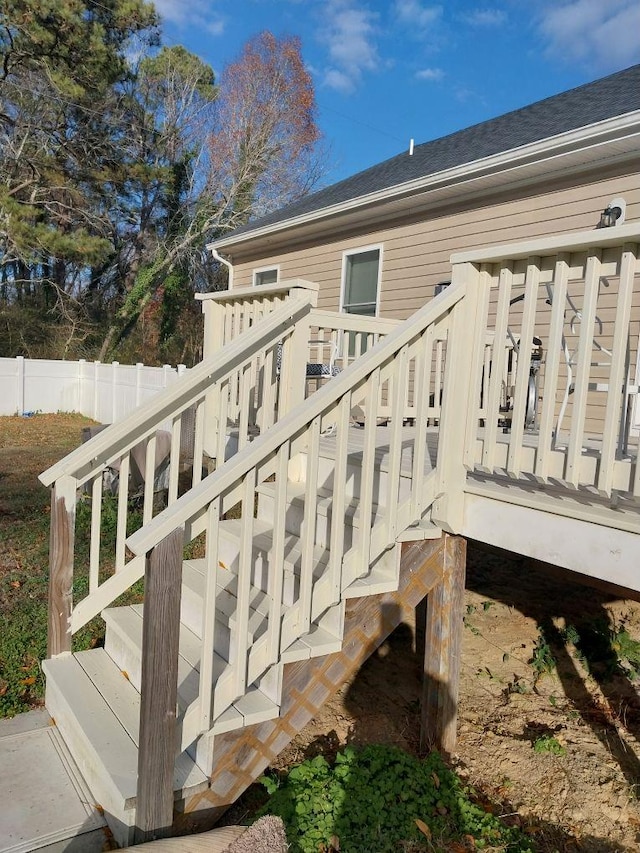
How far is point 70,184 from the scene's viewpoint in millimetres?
18109

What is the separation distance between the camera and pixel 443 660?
321cm

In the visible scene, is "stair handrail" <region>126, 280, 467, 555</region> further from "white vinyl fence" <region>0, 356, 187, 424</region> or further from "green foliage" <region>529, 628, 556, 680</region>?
"white vinyl fence" <region>0, 356, 187, 424</region>

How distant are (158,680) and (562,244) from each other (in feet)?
6.67

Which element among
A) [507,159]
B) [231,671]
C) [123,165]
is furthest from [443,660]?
[123,165]

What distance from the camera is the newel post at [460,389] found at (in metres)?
2.66

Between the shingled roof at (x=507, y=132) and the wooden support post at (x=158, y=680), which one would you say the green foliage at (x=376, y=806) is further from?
the shingled roof at (x=507, y=132)

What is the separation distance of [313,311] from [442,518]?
5.46ft

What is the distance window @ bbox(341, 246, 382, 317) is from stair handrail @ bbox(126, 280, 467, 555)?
517 centimetres

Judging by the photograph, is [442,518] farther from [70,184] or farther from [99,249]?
[70,184]

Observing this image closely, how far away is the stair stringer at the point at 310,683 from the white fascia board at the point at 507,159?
12.5 feet

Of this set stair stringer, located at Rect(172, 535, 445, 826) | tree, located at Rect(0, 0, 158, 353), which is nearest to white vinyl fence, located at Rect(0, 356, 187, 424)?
tree, located at Rect(0, 0, 158, 353)

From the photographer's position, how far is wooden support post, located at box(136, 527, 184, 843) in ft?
6.30

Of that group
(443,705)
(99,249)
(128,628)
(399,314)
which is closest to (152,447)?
(128,628)

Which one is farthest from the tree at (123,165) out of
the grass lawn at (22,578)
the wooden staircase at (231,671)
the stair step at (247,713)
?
the stair step at (247,713)
